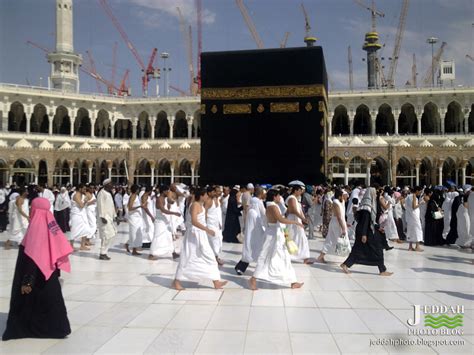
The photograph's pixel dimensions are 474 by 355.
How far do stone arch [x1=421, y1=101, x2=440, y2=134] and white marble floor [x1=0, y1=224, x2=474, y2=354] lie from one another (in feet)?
98.3

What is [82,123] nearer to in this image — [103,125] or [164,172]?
[103,125]

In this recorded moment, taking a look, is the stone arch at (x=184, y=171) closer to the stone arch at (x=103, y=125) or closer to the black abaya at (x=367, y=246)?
the stone arch at (x=103, y=125)

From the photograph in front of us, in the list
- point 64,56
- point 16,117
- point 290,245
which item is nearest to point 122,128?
point 16,117

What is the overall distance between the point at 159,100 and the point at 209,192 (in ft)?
101

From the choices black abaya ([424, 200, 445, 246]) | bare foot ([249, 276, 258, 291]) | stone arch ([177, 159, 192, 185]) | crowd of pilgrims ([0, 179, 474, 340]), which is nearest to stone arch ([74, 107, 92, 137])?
stone arch ([177, 159, 192, 185])

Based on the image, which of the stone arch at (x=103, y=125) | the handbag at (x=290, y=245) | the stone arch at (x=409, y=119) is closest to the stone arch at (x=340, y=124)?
the stone arch at (x=409, y=119)

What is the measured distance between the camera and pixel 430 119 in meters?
35.0

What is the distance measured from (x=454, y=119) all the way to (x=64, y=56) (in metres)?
34.1

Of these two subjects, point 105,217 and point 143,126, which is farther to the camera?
point 143,126

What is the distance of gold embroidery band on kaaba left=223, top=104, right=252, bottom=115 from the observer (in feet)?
42.9

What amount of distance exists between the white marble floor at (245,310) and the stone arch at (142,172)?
2501 cm

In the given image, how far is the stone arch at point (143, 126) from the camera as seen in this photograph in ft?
121

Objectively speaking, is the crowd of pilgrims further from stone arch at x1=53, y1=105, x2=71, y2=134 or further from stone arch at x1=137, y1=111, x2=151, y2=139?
stone arch at x1=53, y1=105, x2=71, y2=134

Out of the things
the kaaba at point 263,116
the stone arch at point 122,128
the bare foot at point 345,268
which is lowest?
the bare foot at point 345,268
